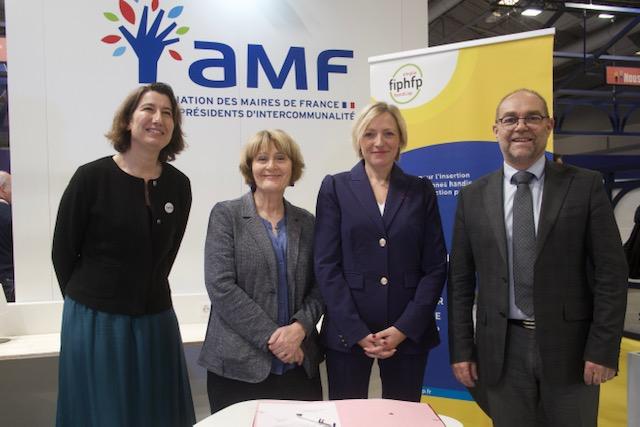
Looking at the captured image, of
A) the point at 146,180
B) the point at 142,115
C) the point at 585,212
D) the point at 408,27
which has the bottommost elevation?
the point at 585,212

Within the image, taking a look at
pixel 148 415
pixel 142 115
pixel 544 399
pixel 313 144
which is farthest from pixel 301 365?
pixel 313 144

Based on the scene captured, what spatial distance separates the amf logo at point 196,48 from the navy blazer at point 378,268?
1838 mm

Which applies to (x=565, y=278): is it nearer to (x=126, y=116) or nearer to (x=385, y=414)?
(x=385, y=414)

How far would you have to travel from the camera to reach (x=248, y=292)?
1931 millimetres

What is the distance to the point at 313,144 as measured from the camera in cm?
364

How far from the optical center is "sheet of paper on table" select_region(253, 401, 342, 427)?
1.12m

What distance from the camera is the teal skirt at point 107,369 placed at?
6.34ft

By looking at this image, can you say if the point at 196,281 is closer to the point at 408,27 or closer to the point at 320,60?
the point at 320,60

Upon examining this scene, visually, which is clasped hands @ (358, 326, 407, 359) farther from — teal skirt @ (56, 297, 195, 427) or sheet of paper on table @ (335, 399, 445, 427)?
teal skirt @ (56, 297, 195, 427)

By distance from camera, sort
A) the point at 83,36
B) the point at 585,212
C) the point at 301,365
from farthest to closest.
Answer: the point at 83,36
the point at 301,365
the point at 585,212

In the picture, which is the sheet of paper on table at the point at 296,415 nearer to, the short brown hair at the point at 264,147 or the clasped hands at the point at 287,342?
the clasped hands at the point at 287,342

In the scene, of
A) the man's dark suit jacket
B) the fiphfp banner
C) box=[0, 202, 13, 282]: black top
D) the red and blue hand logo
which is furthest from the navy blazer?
box=[0, 202, 13, 282]: black top

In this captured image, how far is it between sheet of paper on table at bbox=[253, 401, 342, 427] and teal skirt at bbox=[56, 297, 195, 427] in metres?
0.92

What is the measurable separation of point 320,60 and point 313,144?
0.61 m
